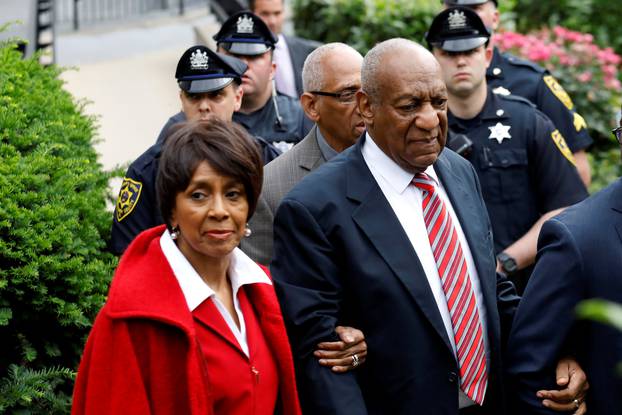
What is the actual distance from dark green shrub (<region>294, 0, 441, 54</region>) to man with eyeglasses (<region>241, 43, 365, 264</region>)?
234 inches

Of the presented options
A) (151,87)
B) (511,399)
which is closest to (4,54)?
(511,399)

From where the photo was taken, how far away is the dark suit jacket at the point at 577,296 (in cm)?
358

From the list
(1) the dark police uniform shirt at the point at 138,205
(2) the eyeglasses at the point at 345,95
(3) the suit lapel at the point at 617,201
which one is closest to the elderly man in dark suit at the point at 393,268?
(3) the suit lapel at the point at 617,201

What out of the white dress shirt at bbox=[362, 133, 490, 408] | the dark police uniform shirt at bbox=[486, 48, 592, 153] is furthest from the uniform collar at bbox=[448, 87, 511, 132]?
the white dress shirt at bbox=[362, 133, 490, 408]

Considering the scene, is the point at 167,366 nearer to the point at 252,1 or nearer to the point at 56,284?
the point at 56,284

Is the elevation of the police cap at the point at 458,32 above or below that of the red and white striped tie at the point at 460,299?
above

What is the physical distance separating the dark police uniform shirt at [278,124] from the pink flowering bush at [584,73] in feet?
14.2

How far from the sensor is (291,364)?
3488 millimetres

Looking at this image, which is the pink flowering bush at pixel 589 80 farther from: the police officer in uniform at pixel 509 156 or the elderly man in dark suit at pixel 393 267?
the elderly man in dark suit at pixel 393 267

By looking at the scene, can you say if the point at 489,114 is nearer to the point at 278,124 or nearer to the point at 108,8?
the point at 278,124

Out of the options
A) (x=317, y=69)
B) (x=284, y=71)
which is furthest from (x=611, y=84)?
(x=317, y=69)

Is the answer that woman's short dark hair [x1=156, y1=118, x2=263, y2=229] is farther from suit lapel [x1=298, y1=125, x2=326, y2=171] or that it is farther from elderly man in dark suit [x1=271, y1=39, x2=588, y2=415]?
suit lapel [x1=298, y1=125, x2=326, y2=171]

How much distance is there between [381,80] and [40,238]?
5.09ft

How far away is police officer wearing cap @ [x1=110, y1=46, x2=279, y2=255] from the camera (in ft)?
16.3
